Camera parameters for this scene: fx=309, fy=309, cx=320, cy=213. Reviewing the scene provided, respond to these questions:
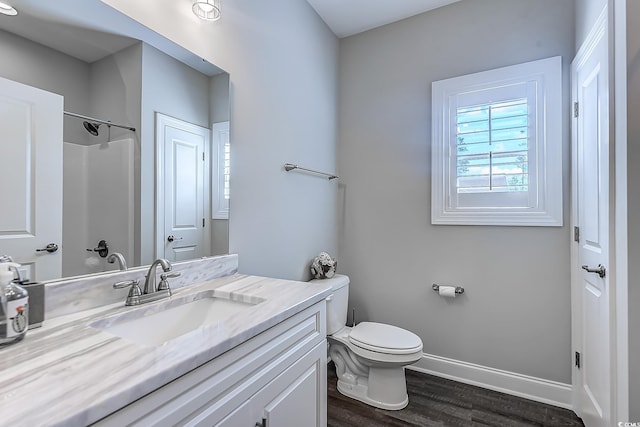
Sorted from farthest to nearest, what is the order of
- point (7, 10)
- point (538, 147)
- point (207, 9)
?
point (538, 147), point (207, 9), point (7, 10)

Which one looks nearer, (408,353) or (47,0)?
(47,0)

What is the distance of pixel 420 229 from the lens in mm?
2314

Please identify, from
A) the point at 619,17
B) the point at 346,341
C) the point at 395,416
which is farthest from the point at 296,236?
the point at 619,17

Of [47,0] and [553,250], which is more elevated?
[47,0]

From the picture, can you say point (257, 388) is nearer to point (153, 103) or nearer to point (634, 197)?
point (153, 103)

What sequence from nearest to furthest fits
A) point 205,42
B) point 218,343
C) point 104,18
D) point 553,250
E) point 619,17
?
1. point 218,343
2. point 104,18
3. point 619,17
4. point 205,42
5. point 553,250

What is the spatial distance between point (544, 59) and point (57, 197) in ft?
8.49

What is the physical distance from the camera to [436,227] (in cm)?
226

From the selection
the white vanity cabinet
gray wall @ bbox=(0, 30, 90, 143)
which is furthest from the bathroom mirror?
the white vanity cabinet

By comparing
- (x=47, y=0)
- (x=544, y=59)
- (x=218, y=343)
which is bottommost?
(x=218, y=343)

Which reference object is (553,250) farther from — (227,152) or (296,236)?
(227,152)

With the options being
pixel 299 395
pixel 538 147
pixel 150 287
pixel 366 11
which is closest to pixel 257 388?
pixel 299 395

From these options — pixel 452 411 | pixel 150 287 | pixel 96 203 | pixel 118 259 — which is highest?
pixel 96 203

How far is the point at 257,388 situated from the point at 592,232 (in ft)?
5.58
